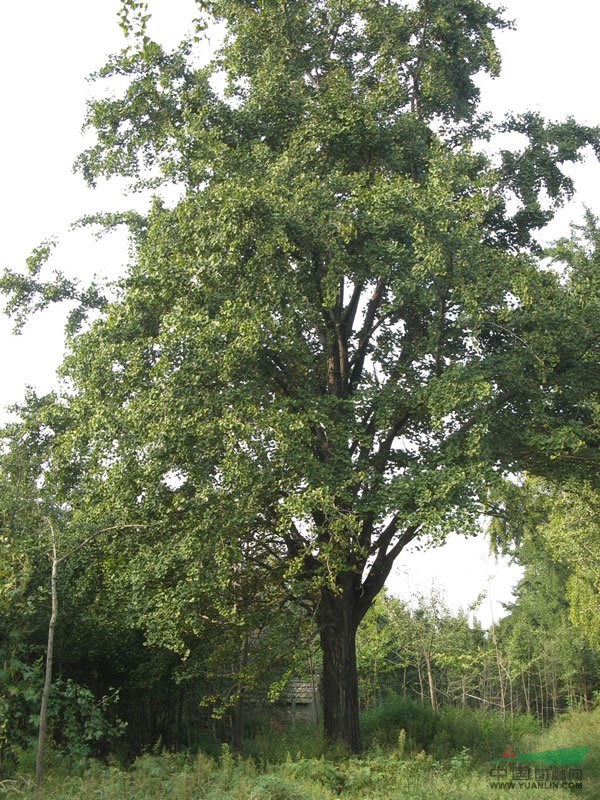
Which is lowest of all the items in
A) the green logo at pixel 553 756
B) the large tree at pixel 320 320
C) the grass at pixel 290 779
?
the green logo at pixel 553 756

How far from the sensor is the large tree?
1238 cm

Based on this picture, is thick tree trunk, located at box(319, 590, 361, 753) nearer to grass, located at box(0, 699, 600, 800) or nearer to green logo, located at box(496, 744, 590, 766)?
grass, located at box(0, 699, 600, 800)

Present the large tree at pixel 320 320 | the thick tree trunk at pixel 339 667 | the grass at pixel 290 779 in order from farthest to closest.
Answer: the thick tree trunk at pixel 339 667 < the large tree at pixel 320 320 < the grass at pixel 290 779

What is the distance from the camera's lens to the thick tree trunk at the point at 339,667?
14539 millimetres

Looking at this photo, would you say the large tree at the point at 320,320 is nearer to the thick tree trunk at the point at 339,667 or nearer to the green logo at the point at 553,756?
the thick tree trunk at the point at 339,667

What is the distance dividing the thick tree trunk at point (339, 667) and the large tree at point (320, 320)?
1.7 inches

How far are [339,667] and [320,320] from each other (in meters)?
6.43

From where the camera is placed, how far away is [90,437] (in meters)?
13.3

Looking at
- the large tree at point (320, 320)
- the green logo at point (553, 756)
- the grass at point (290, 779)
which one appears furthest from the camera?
the green logo at point (553, 756)

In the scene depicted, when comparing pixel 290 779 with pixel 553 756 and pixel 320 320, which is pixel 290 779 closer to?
pixel 320 320

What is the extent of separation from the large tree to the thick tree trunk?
1.7 inches

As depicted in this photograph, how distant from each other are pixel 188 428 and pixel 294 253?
3795 millimetres

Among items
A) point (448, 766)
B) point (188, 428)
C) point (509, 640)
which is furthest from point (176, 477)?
point (509, 640)

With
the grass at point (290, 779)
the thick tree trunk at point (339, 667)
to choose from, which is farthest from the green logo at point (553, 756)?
the thick tree trunk at point (339, 667)
